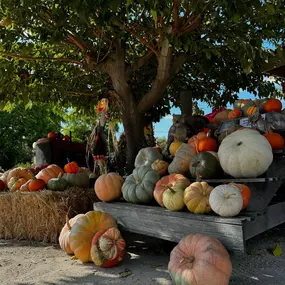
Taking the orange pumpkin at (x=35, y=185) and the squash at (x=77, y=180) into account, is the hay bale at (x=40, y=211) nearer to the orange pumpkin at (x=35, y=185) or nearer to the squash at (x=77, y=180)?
the orange pumpkin at (x=35, y=185)

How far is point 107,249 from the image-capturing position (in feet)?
10.2

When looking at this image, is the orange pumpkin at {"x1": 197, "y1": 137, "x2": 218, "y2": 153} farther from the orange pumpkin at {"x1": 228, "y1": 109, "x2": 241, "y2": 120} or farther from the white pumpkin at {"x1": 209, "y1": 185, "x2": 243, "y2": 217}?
the white pumpkin at {"x1": 209, "y1": 185, "x2": 243, "y2": 217}

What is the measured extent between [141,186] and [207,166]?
0.79 meters

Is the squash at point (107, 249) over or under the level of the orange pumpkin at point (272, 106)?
under

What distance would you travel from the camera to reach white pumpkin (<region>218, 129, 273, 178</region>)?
121 inches

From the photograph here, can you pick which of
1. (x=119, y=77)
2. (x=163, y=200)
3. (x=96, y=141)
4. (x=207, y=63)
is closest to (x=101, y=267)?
(x=163, y=200)

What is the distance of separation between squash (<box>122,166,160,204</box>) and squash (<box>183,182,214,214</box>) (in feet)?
2.17

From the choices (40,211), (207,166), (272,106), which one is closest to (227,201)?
(207,166)

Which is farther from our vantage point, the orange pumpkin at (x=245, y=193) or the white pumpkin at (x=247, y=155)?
the white pumpkin at (x=247, y=155)

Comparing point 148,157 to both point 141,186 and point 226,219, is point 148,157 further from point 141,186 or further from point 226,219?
point 226,219

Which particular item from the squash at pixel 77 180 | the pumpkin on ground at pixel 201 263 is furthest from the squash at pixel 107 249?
the squash at pixel 77 180

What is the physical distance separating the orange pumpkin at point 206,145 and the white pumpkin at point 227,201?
1064mm

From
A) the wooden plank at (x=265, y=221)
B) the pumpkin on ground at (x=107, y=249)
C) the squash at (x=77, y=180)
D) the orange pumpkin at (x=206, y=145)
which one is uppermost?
the orange pumpkin at (x=206, y=145)

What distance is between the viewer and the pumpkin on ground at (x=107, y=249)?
3100 millimetres
